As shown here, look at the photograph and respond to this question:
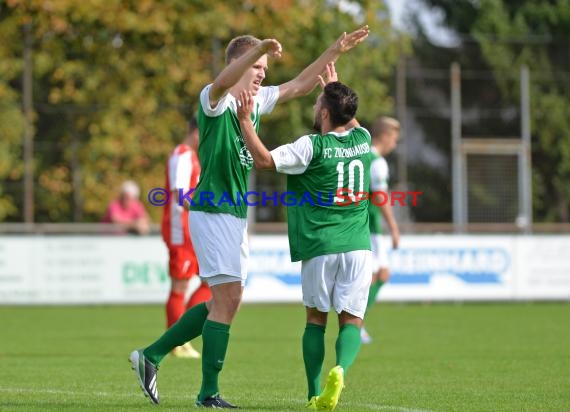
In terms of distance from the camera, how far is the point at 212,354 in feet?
23.8

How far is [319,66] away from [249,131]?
1.19m

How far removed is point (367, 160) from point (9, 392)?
288cm

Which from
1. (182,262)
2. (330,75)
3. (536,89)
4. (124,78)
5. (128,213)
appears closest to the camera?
(330,75)

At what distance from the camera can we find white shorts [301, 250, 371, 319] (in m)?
7.28

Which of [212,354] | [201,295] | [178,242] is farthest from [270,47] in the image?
[178,242]

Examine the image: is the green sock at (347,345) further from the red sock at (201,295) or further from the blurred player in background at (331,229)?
the red sock at (201,295)

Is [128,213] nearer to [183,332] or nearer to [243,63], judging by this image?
[183,332]

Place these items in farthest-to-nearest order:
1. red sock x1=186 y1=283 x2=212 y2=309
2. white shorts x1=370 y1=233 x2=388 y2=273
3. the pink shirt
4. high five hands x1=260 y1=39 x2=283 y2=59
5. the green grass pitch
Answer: the pink shirt
white shorts x1=370 y1=233 x2=388 y2=273
red sock x1=186 y1=283 x2=212 y2=309
the green grass pitch
high five hands x1=260 y1=39 x2=283 y2=59

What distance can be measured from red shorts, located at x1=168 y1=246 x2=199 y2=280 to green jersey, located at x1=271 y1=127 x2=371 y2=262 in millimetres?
4183

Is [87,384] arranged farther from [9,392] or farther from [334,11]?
[334,11]

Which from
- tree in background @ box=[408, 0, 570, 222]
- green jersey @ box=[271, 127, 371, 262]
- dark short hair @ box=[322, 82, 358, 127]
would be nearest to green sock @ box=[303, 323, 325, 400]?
green jersey @ box=[271, 127, 371, 262]

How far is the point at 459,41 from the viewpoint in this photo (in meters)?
30.7

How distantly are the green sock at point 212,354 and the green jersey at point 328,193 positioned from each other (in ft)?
2.00

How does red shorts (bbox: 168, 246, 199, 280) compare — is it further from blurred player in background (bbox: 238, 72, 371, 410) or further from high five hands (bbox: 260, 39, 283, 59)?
high five hands (bbox: 260, 39, 283, 59)
